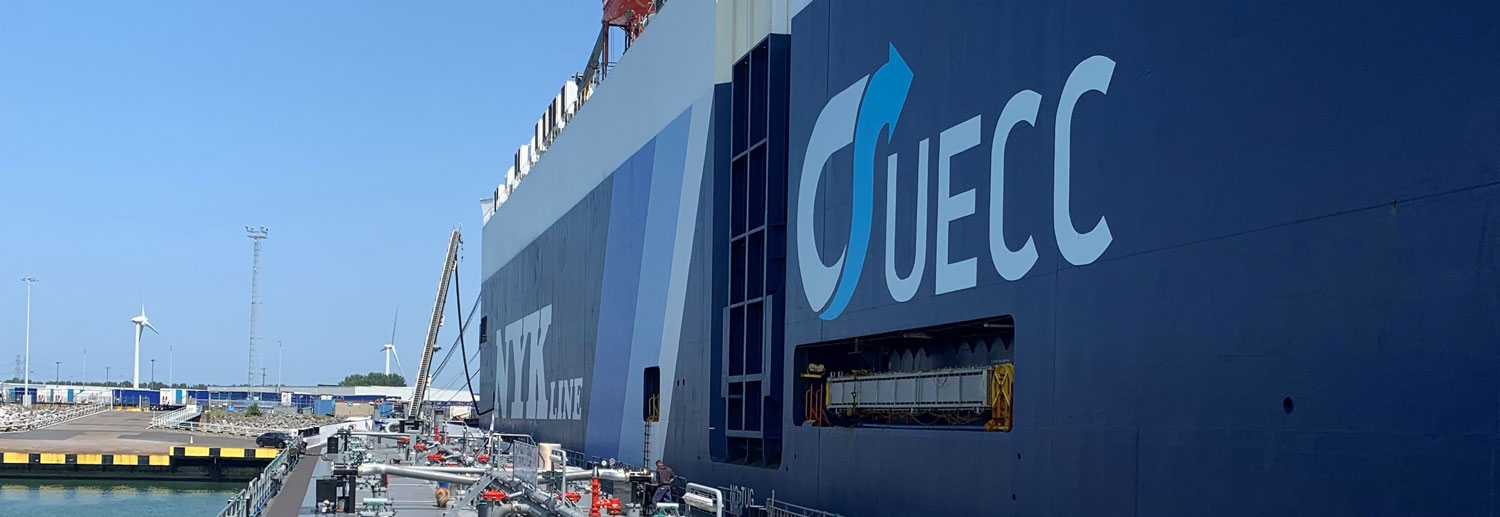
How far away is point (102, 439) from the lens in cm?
7694

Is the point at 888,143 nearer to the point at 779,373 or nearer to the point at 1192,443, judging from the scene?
the point at 779,373

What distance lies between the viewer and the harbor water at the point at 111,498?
53787 mm

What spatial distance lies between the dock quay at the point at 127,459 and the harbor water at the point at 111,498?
0.53 m

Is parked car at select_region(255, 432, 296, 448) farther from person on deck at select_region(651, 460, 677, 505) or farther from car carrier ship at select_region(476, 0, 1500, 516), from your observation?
person on deck at select_region(651, 460, 677, 505)

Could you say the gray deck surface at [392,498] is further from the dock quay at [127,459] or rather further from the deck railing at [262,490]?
the dock quay at [127,459]

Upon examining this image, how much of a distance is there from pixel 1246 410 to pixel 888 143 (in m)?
7.23

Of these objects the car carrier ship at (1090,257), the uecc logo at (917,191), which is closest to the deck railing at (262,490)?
the car carrier ship at (1090,257)

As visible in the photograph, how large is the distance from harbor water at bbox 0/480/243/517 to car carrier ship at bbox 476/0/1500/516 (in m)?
36.9

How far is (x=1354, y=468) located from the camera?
29.8 feet

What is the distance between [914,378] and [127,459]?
59420 millimetres

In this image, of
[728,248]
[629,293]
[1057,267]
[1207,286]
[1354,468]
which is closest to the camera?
[1354,468]

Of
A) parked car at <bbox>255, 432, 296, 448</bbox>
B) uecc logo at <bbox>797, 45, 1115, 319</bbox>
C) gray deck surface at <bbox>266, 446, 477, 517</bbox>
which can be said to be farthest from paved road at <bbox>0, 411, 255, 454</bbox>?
uecc logo at <bbox>797, 45, 1115, 319</bbox>

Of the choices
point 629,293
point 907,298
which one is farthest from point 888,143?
point 629,293

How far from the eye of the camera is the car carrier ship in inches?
342
